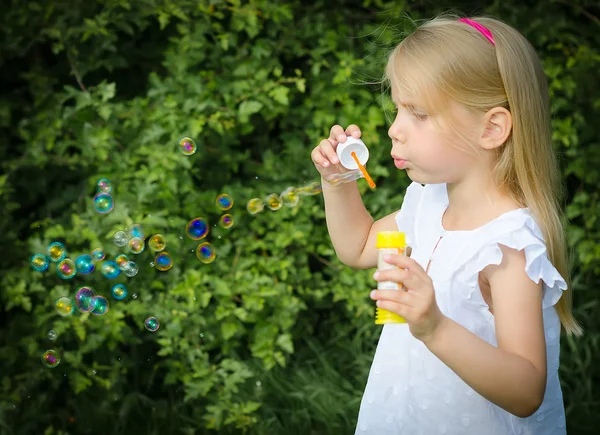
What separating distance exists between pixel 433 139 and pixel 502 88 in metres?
0.19

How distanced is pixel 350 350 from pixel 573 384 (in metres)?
1.02

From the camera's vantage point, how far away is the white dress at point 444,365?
6.07ft

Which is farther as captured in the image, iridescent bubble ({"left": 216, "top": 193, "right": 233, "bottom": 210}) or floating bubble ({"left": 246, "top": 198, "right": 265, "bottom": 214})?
iridescent bubble ({"left": 216, "top": 193, "right": 233, "bottom": 210})

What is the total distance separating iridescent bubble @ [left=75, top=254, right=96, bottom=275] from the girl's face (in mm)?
1853

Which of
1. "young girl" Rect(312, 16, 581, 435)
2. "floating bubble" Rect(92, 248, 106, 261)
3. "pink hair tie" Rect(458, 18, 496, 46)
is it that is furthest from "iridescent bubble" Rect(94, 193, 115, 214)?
"pink hair tie" Rect(458, 18, 496, 46)

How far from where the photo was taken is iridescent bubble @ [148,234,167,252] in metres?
3.53

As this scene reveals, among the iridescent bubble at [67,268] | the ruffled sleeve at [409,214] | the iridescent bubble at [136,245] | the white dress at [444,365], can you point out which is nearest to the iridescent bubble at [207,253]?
the iridescent bubble at [136,245]

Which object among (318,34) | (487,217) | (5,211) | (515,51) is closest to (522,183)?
(487,217)

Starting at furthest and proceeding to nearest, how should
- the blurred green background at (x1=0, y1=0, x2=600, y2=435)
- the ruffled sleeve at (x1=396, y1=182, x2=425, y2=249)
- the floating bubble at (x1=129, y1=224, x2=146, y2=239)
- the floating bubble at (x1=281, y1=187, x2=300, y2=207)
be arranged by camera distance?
the blurred green background at (x1=0, y1=0, x2=600, y2=435) → the floating bubble at (x1=129, y1=224, x2=146, y2=239) → the floating bubble at (x1=281, y1=187, x2=300, y2=207) → the ruffled sleeve at (x1=396, y1=182, x2=425, y2=249)

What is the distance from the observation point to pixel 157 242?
3557 mm

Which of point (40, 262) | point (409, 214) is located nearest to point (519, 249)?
point (409, 214)

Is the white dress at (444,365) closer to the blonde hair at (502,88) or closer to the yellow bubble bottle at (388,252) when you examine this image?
the blonde hair at (502,88)

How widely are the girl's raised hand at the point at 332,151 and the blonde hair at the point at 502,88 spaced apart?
0.60 ft

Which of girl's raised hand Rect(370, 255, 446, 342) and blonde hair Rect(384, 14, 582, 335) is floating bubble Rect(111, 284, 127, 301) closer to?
blonde hair Rect(384, 14, 582, 335)
